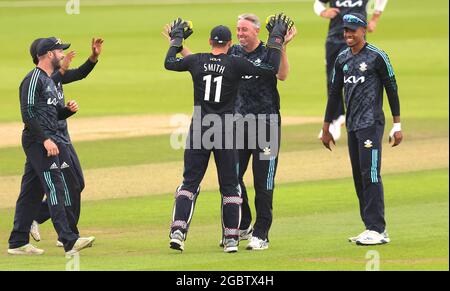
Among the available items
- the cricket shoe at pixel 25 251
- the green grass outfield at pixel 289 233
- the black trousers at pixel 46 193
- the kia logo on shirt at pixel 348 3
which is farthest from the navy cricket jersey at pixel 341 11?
the cricket shoe at pixel 25 251

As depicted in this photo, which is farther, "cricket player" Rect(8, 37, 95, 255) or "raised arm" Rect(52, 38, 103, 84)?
"raised arm" Rect(52, 38, 103, 84)

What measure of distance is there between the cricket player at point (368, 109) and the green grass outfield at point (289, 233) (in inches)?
12.4

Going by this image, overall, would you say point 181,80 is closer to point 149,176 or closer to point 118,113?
point 118,113

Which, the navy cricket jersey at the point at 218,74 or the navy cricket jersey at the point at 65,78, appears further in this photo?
the navy cricket jersey at the point at 65,78

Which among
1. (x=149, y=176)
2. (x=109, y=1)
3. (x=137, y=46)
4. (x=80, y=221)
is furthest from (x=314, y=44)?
(x=80, y=221)

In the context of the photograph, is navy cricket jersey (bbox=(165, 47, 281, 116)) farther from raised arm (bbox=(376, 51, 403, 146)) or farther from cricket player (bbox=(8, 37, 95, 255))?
cricket player (bbox=(8, 37, 95, 255))

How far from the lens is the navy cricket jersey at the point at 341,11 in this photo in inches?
794

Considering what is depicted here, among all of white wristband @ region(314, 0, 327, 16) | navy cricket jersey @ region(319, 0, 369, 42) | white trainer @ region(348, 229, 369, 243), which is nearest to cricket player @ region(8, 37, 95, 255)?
white trainer @ region(348, 229, 369, 243)

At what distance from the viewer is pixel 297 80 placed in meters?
31.1

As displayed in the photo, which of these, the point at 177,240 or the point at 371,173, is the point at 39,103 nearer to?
the point at 177,240

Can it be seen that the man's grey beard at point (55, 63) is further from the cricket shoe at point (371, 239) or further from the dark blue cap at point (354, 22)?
the cricket shoe at point (371, 239)

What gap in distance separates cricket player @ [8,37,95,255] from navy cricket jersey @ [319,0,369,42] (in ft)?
27.6

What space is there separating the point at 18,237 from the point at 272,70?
277 centimetres

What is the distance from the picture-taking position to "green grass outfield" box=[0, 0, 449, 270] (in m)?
12.1
